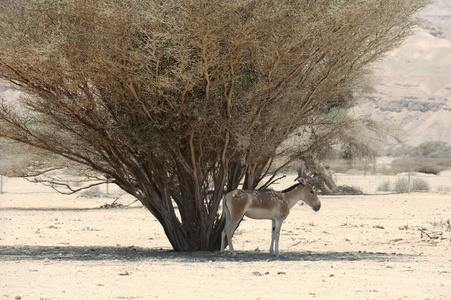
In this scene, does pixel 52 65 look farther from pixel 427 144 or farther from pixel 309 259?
pixel 427 144

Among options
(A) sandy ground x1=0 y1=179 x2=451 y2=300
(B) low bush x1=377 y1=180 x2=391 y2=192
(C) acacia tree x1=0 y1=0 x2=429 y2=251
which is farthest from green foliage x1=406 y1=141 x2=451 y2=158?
(C) acacia tree x1=0 y1=0 x2=429 y2=251

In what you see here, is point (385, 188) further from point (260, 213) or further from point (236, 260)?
point (236, 260)

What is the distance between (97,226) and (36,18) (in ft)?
36.1

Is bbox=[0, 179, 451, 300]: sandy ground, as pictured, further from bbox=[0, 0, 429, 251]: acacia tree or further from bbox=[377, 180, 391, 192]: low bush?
bbox=[377, 180, 391, 192]: low bush

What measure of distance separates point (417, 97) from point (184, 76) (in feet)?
311

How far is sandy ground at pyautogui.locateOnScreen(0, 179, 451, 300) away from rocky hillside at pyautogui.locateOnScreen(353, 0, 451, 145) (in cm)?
6535

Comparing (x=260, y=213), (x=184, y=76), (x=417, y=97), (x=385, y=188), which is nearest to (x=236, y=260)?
A: (x=260, y=213)

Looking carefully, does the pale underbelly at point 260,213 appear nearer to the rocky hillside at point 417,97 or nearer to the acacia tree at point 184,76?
the acacia tree at point 184,76

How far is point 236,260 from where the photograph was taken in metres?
12.6

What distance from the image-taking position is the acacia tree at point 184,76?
11.2m

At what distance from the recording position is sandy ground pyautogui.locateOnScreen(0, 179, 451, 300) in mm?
8844

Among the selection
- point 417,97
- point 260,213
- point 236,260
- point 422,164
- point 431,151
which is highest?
point 417,97

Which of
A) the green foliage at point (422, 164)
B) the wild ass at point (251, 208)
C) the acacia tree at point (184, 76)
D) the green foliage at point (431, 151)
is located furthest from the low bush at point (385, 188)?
the wild ass at point (251, 208)

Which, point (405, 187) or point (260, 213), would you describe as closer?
point (260, 213)
